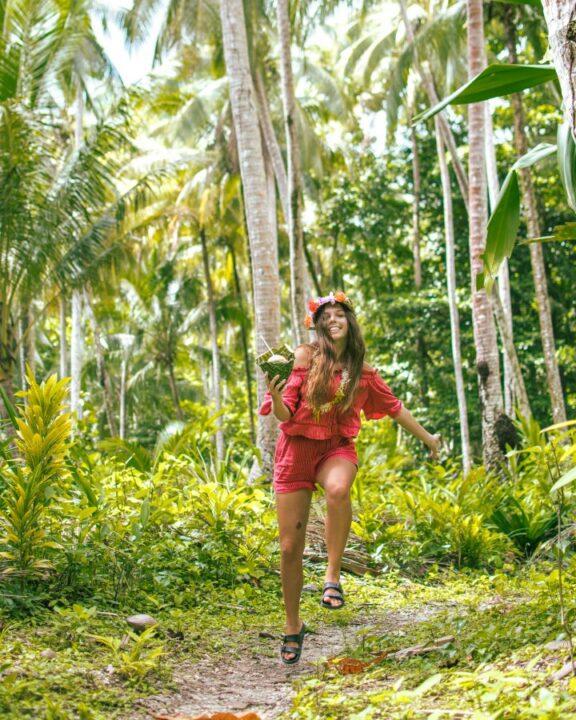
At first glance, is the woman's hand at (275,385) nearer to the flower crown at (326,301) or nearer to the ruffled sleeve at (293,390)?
the ruffled sleeve at (293,390)

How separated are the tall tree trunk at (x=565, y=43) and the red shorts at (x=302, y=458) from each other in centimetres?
237

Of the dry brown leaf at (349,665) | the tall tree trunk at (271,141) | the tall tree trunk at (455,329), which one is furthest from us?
the tall tree trunk at (271,141)

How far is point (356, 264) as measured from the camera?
2645 centimetres

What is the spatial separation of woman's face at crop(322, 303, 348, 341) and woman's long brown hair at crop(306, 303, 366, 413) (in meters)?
0.01

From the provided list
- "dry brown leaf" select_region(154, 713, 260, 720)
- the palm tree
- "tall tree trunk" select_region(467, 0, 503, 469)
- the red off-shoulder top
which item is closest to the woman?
the red off-shoulder top

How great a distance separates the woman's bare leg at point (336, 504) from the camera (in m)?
4.63

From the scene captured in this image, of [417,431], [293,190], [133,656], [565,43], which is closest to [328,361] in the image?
[417,431]

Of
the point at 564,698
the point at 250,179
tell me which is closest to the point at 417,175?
the point at 250,179

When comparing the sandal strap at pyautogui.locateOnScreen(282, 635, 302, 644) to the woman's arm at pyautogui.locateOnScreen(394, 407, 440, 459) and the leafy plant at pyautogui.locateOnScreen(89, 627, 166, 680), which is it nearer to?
the leafy plant at pyautogui.locateOnScreen(89, 627, 166, 680)

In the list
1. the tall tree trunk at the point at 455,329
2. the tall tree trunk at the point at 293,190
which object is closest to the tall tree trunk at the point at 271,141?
the tall tree trunk at the point at 455,329

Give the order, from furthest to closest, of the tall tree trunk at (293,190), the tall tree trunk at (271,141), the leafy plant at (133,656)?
1. the tall tree trunk at (271,141)
2. the tall tree trunk at (293,190)
3. the leafy plant at (133,656)

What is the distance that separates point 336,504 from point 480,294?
706cm

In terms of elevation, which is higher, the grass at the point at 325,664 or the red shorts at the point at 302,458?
the red shorts at the point at 302,458

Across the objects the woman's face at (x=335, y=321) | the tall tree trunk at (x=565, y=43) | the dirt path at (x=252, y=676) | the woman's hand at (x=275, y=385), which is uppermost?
the tall tree trunk at (x=565, y=43)
